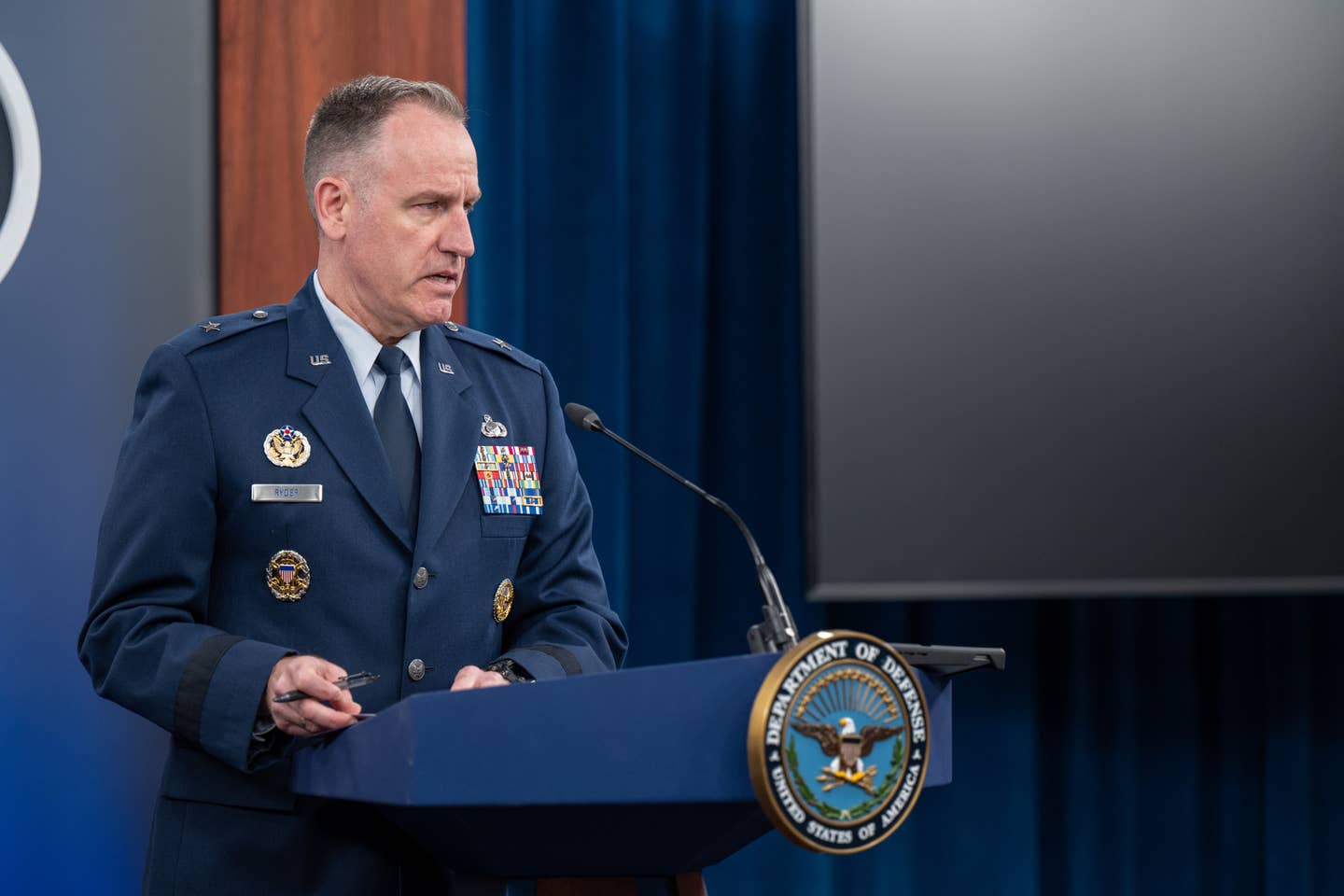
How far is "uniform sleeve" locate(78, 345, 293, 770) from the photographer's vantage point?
48.3 inches

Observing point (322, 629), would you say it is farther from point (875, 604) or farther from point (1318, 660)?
point (1318, 660)

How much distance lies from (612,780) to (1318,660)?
2.55 meters

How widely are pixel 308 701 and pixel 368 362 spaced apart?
0.47m

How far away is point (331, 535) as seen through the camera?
4.57ft

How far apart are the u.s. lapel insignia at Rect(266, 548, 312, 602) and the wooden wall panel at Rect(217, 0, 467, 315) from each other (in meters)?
1.04

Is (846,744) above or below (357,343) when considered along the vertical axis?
below

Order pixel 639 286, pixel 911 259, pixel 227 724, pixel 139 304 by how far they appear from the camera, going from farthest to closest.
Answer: pixel 639 286 → pixel 911 259 → pixel 139 304 → pixel 227 724

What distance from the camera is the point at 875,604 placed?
9.62 feet

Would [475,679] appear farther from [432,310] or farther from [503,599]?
[432,310]

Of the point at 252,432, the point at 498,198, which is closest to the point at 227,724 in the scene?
the point at 252,432

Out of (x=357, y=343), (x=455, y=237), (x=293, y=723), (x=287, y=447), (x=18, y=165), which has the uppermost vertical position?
(x=18, y=165)

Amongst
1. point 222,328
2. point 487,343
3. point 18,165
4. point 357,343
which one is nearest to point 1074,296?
point 487,343

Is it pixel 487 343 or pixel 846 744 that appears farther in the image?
pixel 487 343

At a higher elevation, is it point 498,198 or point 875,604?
point 498,198
